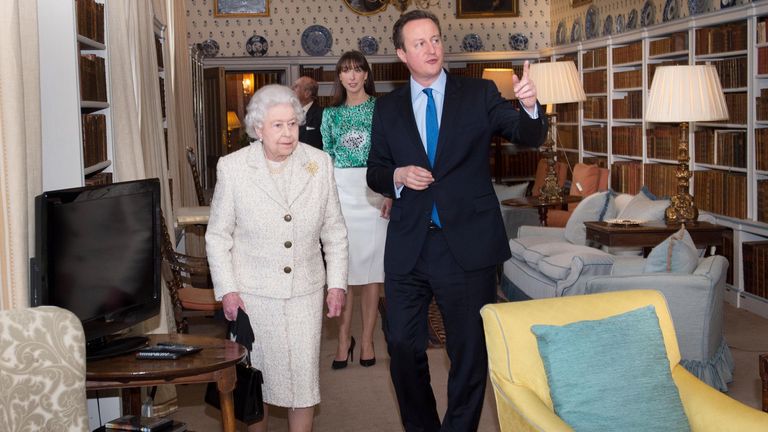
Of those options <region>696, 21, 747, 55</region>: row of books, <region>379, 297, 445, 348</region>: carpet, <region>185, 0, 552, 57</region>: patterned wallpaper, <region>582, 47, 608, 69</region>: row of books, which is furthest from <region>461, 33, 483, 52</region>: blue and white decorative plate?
<region>379, 297, 445, 348</region>: carpet

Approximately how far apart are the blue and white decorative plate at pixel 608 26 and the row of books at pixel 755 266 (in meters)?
4.20

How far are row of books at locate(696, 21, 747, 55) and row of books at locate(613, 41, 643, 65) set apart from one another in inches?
58.4

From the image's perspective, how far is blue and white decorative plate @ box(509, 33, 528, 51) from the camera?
46.5 ft

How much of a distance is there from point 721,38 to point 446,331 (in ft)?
16.7

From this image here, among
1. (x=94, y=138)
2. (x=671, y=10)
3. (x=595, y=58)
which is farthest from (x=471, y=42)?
(x=94, y=138)

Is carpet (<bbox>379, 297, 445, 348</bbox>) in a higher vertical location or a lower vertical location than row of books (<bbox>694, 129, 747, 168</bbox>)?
lower

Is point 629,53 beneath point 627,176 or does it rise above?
above

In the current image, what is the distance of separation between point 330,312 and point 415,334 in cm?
41

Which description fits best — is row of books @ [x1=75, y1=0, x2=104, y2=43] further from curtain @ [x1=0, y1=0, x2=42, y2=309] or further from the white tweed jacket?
the white tweed jacket

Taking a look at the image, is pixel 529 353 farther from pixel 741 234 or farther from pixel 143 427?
pixel 741 234

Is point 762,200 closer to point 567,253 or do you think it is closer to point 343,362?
point 567,253

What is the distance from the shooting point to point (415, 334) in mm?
4266

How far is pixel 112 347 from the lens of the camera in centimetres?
368

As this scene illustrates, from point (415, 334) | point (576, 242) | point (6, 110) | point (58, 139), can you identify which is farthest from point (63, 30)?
point (576, 242)
